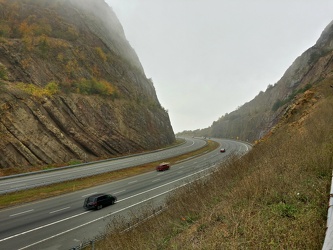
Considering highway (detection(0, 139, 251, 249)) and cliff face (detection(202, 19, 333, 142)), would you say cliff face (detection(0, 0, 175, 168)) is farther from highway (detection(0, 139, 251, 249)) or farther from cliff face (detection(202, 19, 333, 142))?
cliff face (detection(202, 19, 333, 142))

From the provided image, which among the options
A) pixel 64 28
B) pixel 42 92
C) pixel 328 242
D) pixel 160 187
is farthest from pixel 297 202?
pixel 64 28

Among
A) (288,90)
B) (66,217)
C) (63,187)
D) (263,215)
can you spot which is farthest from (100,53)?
(288,90)

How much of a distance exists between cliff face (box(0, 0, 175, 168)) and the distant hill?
32.2 metres

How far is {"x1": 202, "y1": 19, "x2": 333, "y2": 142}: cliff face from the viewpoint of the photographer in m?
54.5

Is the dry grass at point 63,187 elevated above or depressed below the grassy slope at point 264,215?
above

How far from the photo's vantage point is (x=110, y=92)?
2004 inches

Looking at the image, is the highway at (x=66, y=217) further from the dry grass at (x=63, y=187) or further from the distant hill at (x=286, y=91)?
the distant hill at (x=286, y=91)

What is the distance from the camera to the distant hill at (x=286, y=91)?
57556 mm

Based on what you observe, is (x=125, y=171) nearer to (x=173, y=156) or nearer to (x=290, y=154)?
(x=173, y=156)

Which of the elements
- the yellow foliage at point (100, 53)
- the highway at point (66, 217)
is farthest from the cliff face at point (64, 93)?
the highway at point (66, 217)

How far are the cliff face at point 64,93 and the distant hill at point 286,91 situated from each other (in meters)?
32.2

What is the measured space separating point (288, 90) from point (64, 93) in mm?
70724

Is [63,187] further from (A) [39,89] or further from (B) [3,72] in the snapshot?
(B) [3,72]

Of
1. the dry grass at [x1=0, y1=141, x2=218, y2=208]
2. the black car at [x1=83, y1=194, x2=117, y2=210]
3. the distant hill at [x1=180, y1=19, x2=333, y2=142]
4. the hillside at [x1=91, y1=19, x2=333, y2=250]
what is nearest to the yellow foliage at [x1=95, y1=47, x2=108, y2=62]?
the dry grass at [x1=0, y1=141, x2=218, y2=208]
